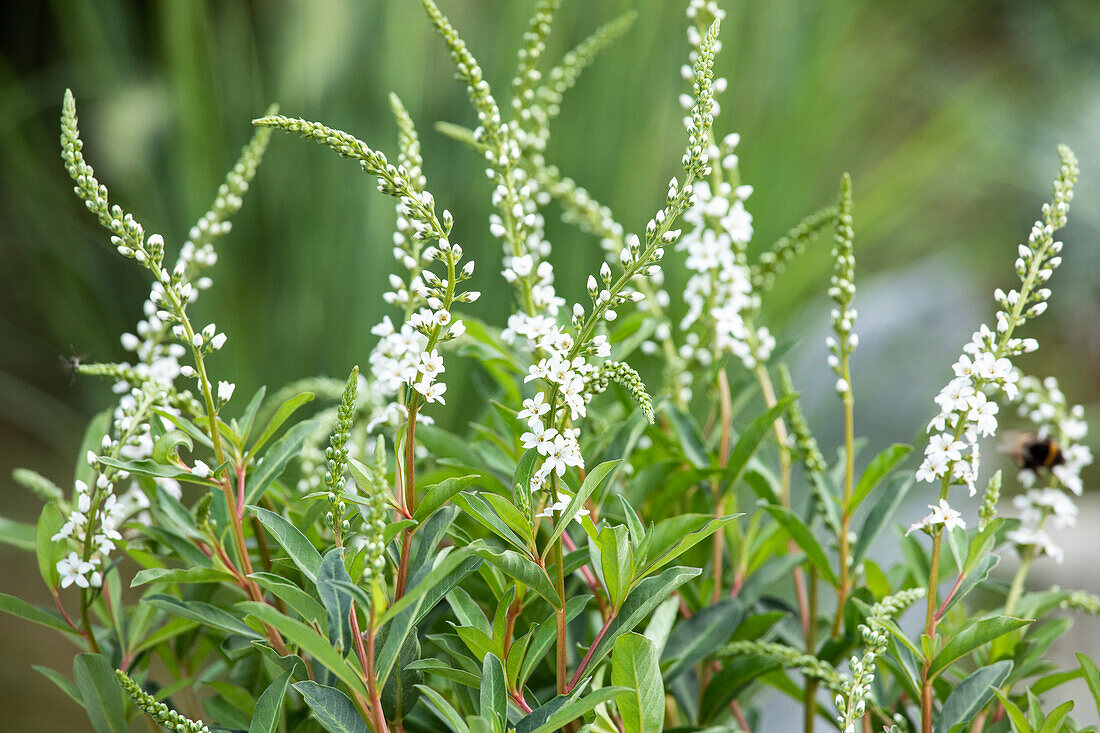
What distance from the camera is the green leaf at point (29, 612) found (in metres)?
0.35

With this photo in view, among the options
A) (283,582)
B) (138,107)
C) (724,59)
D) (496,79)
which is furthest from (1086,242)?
(283,582)

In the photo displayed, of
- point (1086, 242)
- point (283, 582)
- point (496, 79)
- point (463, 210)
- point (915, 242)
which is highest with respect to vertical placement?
point (1086, 242)

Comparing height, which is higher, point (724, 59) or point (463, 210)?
point (724, 59)

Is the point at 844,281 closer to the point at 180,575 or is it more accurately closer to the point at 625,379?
the point at 625,379

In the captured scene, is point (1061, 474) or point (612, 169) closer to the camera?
point (1061, 474)

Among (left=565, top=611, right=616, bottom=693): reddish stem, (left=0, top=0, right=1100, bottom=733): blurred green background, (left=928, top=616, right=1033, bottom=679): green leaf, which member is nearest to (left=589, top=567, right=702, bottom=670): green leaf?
(left=565, top=611, right=616, bottom=693): reddish stem

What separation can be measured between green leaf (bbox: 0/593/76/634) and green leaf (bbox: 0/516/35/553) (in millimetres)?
50

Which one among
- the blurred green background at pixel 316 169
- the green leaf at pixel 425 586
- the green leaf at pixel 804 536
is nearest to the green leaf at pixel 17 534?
the green leaf at pixel 425 586

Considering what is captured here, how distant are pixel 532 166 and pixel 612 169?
662 millimetres

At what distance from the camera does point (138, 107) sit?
128cm

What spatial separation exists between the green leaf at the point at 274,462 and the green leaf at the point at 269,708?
0.08 meters

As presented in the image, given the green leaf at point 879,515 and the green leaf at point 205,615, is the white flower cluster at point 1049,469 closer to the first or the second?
the green leaf at point 879,515

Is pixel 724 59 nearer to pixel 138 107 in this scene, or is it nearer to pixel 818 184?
pixel 818 184

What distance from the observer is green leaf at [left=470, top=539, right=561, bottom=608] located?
30 centimetres
